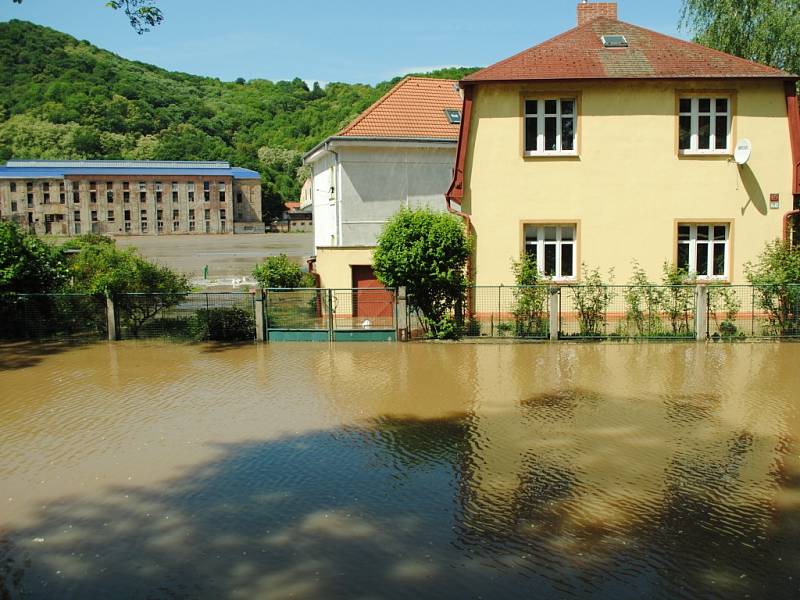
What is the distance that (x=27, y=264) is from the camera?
1964cm

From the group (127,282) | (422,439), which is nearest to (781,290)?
(422,439)

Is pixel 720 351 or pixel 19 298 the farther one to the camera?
pixel 19 298

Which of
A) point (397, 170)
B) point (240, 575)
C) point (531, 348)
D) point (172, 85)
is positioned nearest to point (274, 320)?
point (531, 348)

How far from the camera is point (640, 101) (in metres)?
19.6

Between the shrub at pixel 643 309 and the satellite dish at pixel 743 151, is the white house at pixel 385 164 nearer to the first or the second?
the shrub at pixel 643 309

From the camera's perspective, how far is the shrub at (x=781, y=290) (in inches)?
701

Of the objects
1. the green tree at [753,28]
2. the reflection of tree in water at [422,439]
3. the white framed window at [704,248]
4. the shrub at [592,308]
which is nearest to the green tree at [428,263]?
Result: the shrub at [592,308]

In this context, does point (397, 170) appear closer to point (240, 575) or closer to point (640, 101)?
point (640, 101)

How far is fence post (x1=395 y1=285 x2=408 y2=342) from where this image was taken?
1822cm

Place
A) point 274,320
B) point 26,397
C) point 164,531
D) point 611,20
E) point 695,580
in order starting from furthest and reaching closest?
point 611,20 < point 274,320 < point 26,397 < point 164,531 < point 695,580

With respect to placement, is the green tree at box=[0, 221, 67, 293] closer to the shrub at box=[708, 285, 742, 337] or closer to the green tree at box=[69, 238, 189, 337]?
the green tree at box=[69, 238, 189, 337]

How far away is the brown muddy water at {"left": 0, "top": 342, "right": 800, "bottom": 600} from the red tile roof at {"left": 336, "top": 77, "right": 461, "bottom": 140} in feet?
43.6

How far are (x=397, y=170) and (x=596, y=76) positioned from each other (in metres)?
8.54

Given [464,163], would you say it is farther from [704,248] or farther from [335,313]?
[704,248]
